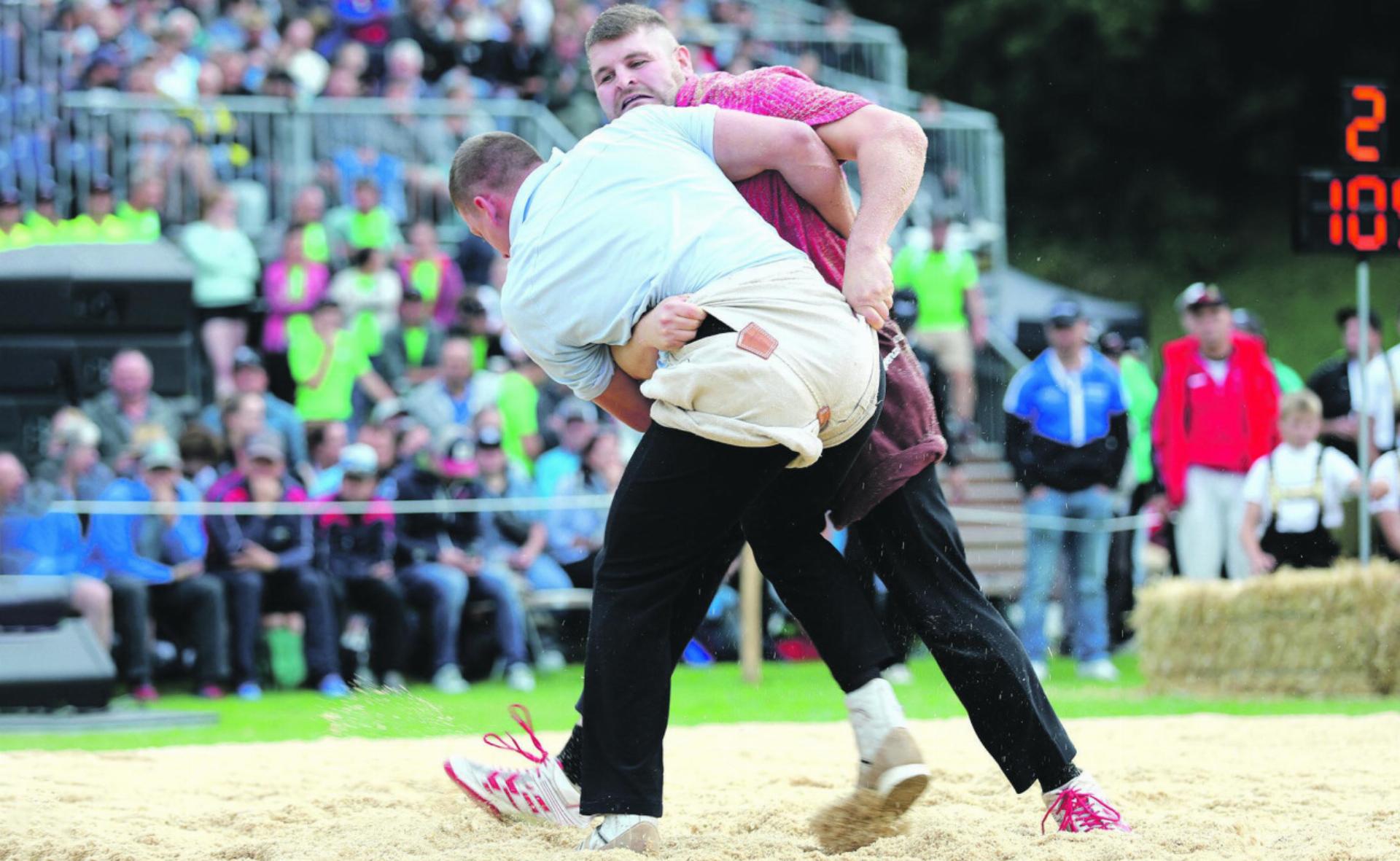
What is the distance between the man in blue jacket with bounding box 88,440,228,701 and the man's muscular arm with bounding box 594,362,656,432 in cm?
577

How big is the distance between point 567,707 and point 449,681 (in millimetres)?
1132

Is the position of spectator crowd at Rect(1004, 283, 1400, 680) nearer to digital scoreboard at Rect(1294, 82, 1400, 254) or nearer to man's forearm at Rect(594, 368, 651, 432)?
digital scoreboard at Rect(1294, 82, 1400, 254)

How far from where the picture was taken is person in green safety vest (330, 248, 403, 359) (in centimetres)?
1203

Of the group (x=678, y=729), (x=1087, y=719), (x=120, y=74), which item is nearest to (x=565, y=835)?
(x=678, y=729)

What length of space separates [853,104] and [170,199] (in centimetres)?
976

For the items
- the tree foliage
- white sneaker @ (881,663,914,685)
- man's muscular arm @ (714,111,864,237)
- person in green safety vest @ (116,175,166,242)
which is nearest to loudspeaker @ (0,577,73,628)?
white sneaker @ (881,663,914,685)

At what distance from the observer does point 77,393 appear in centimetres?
934

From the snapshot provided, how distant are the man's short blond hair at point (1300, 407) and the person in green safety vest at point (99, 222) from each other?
731 centimetres

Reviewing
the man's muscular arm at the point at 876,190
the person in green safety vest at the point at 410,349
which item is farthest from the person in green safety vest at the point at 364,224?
the man's muscular arm at the point at 876,190

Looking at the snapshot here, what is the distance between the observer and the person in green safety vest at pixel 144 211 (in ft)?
39.0

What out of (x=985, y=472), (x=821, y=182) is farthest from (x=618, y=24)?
(x=985, y=472)

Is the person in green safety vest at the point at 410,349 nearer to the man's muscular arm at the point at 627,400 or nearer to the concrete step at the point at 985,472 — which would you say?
the concrete step at the point at 985,472

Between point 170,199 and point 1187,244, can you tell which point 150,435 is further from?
point 1187,244

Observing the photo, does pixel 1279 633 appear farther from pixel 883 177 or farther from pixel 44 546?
pixel 44 546
